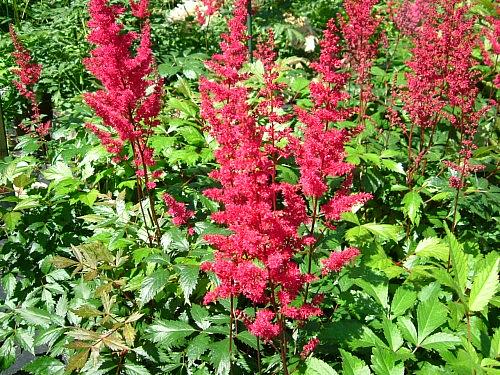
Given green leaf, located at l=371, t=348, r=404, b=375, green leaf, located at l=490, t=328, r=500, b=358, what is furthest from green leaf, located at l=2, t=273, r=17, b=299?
green leaf, located at l=490, t=328, r=500, b=358

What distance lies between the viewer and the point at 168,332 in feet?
7.76

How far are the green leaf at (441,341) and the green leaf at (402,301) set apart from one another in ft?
0.68

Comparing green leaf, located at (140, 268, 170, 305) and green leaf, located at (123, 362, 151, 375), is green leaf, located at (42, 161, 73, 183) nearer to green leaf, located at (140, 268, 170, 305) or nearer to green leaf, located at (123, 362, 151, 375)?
green leaf, located at (140, 268, 170, 305)

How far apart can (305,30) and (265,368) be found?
6.32 m

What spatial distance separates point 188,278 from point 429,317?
1117 mm

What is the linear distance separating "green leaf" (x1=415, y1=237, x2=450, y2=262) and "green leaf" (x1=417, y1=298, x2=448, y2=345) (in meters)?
0.69

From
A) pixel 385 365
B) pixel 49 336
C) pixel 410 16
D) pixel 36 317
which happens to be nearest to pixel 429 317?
pixel 385 365

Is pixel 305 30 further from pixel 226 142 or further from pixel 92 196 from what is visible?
pixel 226 142

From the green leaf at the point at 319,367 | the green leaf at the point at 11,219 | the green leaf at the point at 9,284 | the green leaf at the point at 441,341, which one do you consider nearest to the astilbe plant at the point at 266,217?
the green leaf at the point at 319,367

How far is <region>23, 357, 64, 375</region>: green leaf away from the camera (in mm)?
2314

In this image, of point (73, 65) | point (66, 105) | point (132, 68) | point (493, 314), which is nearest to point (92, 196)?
point (132, 68)

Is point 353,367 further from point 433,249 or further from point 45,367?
point 45,367

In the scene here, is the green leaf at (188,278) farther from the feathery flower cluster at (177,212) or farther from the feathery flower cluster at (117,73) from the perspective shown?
the feathery flower cluster at (117,73)

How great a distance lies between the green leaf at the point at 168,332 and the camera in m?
2.32
